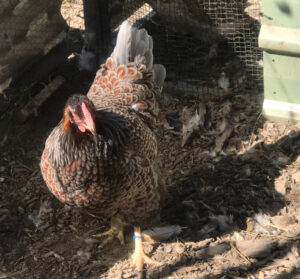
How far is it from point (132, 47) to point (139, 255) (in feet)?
5.64

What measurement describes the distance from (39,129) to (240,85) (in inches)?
87.4

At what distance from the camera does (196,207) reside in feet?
11.8

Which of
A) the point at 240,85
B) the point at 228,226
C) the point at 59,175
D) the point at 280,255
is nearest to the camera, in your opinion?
the point at 59,175

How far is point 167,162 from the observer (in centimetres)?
415

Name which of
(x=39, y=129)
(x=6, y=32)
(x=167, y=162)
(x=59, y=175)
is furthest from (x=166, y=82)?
(x=59, y=175)

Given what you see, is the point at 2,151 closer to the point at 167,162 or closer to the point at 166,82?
the point at 167,162

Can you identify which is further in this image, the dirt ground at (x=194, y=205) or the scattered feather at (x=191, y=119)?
the scattered feather at (x=191, y=119)

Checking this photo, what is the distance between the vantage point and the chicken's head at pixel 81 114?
2.63 metres

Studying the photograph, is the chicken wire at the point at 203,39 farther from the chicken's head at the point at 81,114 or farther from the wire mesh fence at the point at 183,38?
the chicken's head at the point at 81,114

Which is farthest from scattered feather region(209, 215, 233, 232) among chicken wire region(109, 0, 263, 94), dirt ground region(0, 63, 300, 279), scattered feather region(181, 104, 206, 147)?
chicken wire region(109, 0, 263, 94)

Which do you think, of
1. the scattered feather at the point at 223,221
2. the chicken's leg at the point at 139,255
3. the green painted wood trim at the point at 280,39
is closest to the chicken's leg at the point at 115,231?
the chicken's leg at the point at 139,255

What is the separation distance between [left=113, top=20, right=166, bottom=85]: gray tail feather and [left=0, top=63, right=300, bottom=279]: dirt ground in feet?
3.27

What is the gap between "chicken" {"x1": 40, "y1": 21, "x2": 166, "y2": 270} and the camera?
281 centimetres

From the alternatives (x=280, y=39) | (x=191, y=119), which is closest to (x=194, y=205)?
(x=191, y=119)
